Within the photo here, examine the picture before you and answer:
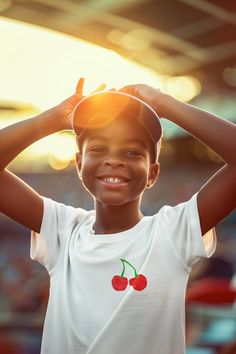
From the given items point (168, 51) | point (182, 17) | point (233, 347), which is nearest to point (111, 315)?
point (233, 347)

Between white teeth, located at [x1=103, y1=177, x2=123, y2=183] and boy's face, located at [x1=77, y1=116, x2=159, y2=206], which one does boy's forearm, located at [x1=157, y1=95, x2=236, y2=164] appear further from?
white teeth, located at [x1=103, y1=177, x2=123, y2=183]

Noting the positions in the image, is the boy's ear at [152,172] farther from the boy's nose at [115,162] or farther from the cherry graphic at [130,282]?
the cherry graphic at [130,282]

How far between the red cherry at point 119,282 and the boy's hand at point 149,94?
0.46 meters

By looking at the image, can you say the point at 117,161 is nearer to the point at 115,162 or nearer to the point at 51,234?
the point at 115,162

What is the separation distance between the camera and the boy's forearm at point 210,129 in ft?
5.93

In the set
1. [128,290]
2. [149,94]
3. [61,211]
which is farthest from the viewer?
[61,211]

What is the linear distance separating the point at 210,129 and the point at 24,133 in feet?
1.71

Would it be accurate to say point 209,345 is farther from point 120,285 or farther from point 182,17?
point 182,17

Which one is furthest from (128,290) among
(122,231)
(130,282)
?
(122,231)

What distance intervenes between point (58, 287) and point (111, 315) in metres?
0.19

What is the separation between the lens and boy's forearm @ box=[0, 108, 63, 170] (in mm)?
1914

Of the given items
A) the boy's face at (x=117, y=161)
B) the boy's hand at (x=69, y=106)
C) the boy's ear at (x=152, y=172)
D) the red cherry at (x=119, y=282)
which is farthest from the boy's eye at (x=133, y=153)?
the red cherry at (x=119, y=282)

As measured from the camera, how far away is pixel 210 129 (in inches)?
71.3

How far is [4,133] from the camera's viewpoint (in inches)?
75.8
